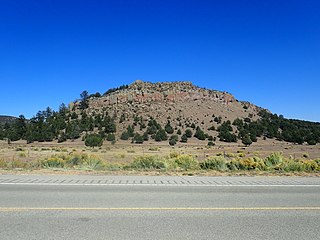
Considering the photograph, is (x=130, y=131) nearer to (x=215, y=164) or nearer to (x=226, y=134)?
(x=226, y=134)

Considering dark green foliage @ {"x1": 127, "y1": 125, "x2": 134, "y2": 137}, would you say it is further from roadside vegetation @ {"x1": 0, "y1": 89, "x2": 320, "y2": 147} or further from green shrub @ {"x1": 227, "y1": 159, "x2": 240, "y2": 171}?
green shrub @ {"x1": 227, "y1": 159, "x2": 240, "y2": 171}

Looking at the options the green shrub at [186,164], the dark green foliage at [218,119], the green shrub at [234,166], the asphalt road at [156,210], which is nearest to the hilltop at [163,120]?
the dark green foliage at [218,119]

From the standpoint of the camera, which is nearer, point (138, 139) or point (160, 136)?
point (138, 139)

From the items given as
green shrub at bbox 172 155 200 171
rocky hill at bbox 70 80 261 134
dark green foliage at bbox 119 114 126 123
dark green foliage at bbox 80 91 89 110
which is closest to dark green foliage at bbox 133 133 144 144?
dark green foliage at bbox 119 114 126 123

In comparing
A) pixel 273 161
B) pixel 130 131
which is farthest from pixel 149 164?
pixel 130 131

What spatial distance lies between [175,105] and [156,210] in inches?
4596

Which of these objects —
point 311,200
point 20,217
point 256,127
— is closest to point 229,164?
point 311,200

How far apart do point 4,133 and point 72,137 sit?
868 inches

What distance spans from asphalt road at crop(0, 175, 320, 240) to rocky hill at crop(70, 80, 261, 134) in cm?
9537

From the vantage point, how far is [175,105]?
124 metres

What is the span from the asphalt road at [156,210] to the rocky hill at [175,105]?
9537cm

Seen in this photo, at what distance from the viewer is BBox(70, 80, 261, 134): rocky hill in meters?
115

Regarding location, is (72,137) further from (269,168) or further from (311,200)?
(311,200)

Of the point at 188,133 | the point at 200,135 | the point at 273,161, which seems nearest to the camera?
the point at 273,161
